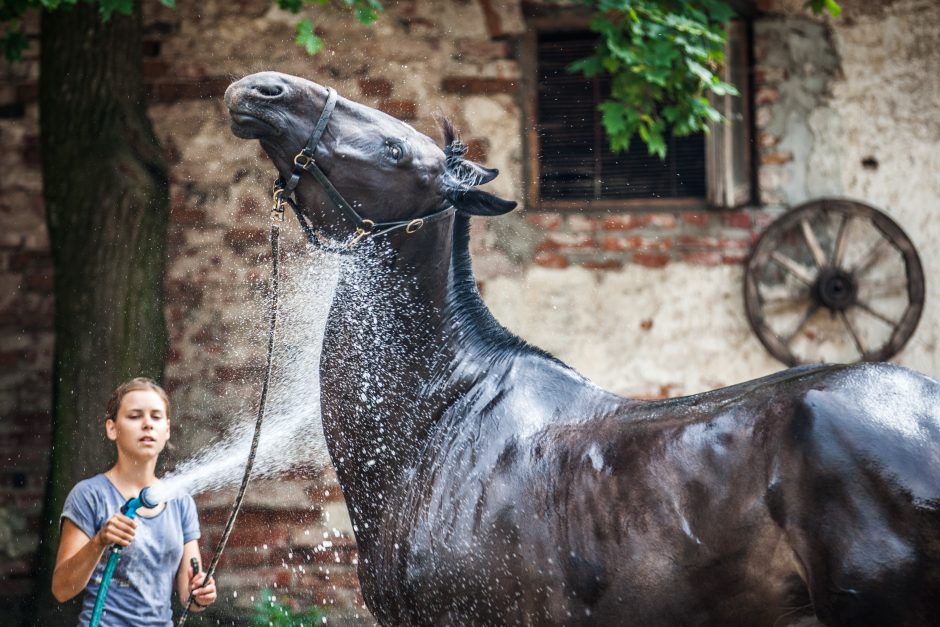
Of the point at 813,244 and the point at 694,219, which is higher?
the point at 694,219

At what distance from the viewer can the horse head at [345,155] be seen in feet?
9.48

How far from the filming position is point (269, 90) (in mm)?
2893

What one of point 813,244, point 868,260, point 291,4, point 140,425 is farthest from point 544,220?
point 140,425

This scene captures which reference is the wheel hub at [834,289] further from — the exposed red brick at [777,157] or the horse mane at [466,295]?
the horse mane at [466,295]

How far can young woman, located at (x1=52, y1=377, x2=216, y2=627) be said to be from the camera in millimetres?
3234

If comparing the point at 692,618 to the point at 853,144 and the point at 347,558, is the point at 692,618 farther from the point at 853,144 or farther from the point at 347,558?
the point at 853,144

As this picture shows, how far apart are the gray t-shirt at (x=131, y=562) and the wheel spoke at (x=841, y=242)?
4624 mm

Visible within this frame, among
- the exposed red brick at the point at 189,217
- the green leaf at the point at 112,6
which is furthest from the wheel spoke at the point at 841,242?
the green leaf at the point at 112,6

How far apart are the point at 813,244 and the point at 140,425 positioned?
15.0 ft

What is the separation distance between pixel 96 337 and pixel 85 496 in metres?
2.06

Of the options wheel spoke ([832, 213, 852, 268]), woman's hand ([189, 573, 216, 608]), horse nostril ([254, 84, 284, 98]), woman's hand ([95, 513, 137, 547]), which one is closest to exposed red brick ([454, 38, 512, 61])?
wheel spoke ([832, 213, 852, 268])

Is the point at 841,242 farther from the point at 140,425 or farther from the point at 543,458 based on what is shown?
the point at 140,425

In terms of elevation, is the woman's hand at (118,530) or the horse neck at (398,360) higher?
the horse neck at (398,360)

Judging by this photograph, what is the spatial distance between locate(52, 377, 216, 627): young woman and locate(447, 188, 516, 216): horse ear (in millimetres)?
1289
